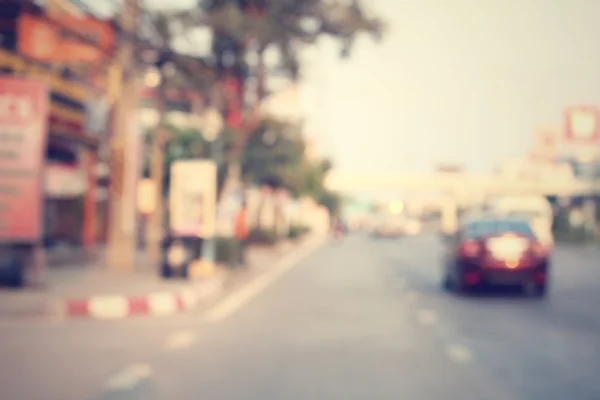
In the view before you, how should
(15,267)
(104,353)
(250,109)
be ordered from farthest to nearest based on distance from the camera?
(250,109), (15,267), (104,353)

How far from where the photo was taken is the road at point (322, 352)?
796 centimetres

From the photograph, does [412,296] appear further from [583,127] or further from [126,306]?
[583,127]

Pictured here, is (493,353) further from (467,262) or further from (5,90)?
(5,90)

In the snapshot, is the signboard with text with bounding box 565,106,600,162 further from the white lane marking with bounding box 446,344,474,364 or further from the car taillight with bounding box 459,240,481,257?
the white lane marking with bounding box 446,344,474,364

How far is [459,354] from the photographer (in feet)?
33.8

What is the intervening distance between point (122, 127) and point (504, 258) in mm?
8950

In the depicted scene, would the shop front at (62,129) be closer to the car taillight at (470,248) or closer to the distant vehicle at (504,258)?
the car taillight at (470,248)

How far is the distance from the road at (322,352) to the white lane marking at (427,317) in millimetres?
32

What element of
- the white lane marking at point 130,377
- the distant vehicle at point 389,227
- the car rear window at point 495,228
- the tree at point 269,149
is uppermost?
the tree at point 269,149

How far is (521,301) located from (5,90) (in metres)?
9.55

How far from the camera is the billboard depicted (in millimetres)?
23172

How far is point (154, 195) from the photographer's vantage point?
2584cm

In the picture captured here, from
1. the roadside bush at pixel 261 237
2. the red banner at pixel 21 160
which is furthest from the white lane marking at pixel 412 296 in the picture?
the roadside bush at pixel 261 237

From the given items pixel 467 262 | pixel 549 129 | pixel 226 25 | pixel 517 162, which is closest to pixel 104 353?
pixel 467 262
